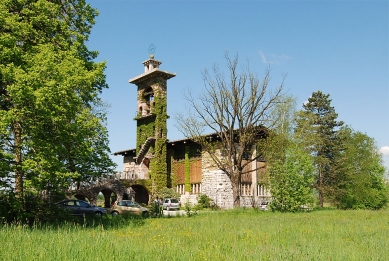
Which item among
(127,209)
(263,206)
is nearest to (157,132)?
(263,206)

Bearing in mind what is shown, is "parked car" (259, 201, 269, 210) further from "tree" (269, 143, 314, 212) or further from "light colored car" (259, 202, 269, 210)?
"tree" (269, 143, 314, 212)

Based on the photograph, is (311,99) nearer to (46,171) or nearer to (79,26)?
(79,26)

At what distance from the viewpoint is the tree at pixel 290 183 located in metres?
27.0

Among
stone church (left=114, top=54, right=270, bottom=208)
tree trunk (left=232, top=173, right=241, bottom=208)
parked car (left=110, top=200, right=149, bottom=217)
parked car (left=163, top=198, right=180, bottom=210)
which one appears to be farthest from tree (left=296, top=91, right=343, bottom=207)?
parked car (left=110, top=200, right=149, bottom=217)

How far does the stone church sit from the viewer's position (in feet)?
123

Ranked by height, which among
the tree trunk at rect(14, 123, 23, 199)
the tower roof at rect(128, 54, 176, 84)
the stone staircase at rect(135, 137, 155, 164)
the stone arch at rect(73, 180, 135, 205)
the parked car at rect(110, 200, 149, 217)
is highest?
the tower roof at rect(128, 54, 176, 84)

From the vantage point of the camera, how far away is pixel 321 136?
42.6 metres

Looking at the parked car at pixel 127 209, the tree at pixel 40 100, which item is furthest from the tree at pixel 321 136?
the tree at pixel 40 100

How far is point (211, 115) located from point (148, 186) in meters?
15.2

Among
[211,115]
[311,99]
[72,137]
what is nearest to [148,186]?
[211,115]

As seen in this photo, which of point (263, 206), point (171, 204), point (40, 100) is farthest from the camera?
point (263, 206)

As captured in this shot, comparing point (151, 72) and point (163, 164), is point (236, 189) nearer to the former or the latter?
point (163, 164)

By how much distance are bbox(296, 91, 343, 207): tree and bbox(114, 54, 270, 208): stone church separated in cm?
610

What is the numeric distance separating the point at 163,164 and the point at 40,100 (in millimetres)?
29359
